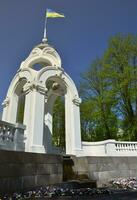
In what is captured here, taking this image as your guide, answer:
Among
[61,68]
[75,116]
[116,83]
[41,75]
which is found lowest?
[75,116]

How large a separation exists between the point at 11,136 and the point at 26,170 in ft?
6.46

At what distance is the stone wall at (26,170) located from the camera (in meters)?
5.71

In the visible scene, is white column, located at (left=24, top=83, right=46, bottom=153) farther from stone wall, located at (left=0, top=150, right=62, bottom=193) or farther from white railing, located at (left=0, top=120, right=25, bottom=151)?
stone wall, located at (left=0, top=150, right=62, bottom=193)

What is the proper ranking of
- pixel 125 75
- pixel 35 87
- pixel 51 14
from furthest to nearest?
pixel 125 75 < pixel 51 14 < pixel 35 87

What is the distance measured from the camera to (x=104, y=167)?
9375 millimetres

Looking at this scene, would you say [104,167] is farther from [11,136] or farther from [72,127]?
[11,136]

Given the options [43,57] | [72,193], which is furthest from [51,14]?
[72,193]

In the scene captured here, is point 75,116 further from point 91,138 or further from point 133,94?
point 91,138

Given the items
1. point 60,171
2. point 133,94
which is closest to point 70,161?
point 60,171

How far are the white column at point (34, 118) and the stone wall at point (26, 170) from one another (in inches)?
81.4

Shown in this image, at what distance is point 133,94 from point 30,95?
1066 centimetres

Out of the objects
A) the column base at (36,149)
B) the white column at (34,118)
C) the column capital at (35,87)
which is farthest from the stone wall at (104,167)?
the column capital at (35,87)

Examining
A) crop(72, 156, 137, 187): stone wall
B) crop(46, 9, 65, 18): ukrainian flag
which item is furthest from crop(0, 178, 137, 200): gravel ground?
crop(46, 9, 65, 18): ukrainian flag

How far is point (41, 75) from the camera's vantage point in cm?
1099
